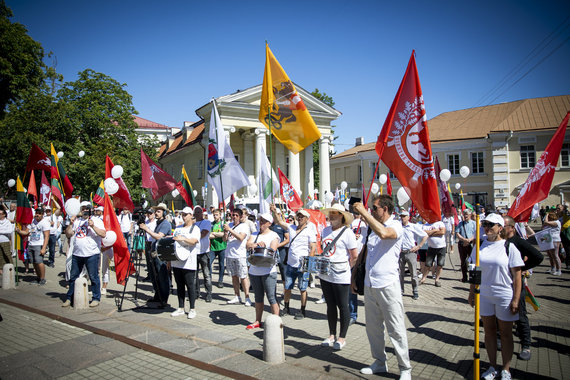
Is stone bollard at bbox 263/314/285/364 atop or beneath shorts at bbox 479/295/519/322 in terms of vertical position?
beneath

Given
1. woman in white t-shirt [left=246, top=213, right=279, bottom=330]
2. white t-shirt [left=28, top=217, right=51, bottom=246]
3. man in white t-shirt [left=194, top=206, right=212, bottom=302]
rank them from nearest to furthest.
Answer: woman in white t-shirt [left=246, top=213, right=279, bottom=330]
man in white t-shirt [left=194, top=206, right=212, bottom=302]
white t-shirt [left=28, top=217, right=51, bottom=246]

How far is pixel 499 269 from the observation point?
13.9 ft

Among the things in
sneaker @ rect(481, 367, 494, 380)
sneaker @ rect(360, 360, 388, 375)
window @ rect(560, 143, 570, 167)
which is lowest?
sneaker @ rect(481, 367, 494, 380)

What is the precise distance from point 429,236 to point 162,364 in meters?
A: 6.98

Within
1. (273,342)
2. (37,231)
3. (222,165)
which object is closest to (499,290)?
(273,342)

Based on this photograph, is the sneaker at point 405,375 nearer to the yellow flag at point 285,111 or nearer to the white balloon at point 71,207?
the yellow flag at point 285,111

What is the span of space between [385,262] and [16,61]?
34304 mm

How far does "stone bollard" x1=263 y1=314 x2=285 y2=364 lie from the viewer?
184 inches

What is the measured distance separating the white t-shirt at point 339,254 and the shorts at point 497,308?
1689 millimetres

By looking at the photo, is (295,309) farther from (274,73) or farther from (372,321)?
(274,73)

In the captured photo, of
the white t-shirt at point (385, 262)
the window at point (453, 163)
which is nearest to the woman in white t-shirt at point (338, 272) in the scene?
the white t-shirt at point (385, 262)

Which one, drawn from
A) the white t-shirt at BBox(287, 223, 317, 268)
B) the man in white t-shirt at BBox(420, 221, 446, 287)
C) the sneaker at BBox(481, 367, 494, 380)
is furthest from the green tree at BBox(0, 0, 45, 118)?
the sneaker at BBox(481, 367, 494, 380)

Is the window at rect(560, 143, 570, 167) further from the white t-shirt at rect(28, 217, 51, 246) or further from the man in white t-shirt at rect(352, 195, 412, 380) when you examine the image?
the white t-shirt at rect(28, 217, 51, 246)

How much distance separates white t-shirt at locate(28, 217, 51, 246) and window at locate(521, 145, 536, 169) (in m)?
34.6
